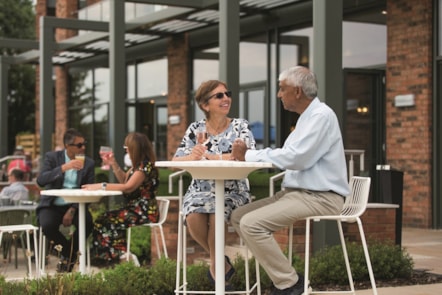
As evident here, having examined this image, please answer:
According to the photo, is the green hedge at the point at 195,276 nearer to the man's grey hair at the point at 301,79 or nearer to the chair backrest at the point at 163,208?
the chair backrest at the point at 163,208

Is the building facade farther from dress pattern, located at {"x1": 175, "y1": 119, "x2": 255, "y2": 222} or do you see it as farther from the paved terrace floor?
dress pattern, located at {"x1": 175, "y1": 119, "x2": 255, "y2": 222}

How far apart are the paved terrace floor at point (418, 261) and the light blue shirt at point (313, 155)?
1.28 metres

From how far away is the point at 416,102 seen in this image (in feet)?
37.9

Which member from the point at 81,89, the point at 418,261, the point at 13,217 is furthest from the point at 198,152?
the point at 81,89

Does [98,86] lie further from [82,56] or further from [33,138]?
[33,138]

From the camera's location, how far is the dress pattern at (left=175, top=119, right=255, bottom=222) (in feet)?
17.7

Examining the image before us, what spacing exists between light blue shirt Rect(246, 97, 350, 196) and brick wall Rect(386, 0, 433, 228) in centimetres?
685

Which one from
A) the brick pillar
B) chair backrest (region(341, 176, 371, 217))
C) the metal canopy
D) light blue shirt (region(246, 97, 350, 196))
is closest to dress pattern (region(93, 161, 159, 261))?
chair backrest (region(341, 176, 371, 217))

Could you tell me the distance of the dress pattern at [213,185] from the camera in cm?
539

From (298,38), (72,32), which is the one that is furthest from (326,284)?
(72,32)

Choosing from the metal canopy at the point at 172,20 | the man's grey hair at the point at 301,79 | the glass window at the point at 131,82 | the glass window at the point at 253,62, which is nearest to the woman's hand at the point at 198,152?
the man's grey hair at the point at 301,79

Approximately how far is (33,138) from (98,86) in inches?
150

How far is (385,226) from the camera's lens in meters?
7.11

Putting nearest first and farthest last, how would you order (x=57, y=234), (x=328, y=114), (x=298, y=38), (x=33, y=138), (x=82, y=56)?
(x=328, y=114) → (x=57, y=234) → (x=298, y=38) → (x=82, y=56) → (x=33, y=138)
